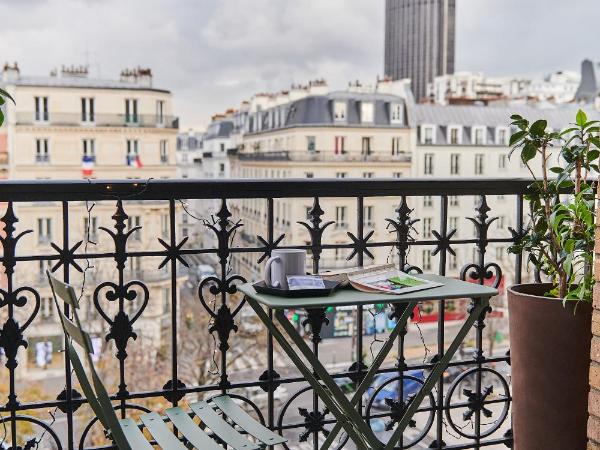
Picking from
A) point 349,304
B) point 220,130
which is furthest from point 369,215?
point 349,304

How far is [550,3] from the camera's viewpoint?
136 ft

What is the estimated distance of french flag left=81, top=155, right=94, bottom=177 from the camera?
24406 millimetres

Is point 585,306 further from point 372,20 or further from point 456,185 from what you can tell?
point 372,20

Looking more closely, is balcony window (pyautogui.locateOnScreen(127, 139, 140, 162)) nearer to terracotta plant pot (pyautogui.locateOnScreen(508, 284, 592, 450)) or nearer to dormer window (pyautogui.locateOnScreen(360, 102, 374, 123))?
dormer window (pyautogui.locateOnScreen(360, 102, 374, 123))

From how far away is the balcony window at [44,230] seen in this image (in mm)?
20092

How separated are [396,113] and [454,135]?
2.44 metres

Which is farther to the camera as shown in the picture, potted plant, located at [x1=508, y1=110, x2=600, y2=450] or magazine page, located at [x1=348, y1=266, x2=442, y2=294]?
potted plant, located at [x1=508, y1=110, x2=600, y2=450]

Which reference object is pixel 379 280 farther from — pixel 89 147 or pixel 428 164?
pixel 428 164

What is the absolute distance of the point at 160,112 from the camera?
24609 millimetres

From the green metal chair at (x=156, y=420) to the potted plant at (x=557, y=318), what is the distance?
884 millimetres

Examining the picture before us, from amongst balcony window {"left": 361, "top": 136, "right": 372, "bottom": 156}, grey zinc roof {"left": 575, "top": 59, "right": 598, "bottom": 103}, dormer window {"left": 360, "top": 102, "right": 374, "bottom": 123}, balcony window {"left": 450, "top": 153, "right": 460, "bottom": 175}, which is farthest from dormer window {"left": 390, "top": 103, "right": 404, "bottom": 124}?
grey zinc roof {"left": 575, "top": 59, "right": 598, "bottom": 103}

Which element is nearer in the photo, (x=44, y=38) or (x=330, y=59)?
(x=44, y=38)

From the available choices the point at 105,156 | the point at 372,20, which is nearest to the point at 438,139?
the point at 105,156

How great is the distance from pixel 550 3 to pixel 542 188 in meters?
42.7
